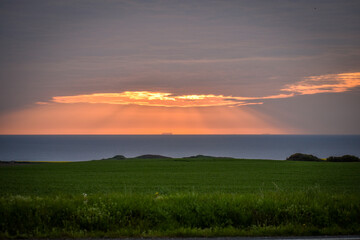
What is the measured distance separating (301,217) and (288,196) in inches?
64.0

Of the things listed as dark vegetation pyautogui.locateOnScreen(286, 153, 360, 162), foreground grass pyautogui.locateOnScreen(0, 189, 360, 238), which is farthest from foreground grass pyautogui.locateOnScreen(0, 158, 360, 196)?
dark vegetation pyautogui.locateOnScreen(286, 153, 360, 162)

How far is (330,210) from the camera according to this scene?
352 inches

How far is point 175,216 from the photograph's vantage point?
862 cm

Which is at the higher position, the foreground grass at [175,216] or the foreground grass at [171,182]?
the foreground grass at [175,216]

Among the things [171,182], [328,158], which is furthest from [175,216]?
[328,158]

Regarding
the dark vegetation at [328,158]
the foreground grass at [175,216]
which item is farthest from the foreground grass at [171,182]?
the dark vegetation at [328,158]

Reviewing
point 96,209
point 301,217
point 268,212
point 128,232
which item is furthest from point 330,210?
point 96,209

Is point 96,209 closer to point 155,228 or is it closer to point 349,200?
point 155,228

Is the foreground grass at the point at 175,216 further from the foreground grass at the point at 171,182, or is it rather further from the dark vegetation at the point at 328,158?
the dark vegetation at the point at 328,158

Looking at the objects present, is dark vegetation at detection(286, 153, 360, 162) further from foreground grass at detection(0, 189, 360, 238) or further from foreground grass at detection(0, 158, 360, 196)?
foreground grass at detection(0, 189, 360, 238)

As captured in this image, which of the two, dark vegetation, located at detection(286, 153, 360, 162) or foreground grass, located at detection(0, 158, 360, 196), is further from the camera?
dark vegetation, located at detection(286, 153, 360, 162)

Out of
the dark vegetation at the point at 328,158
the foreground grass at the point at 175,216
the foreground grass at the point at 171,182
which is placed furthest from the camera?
the dark vegetation at the point at 328,158

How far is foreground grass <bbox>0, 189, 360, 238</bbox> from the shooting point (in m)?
7.68

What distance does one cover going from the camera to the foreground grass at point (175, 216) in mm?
7676
